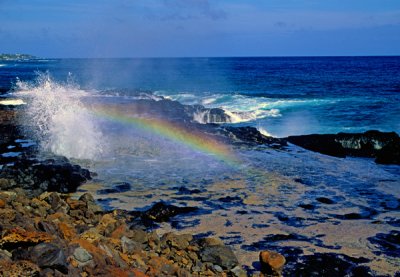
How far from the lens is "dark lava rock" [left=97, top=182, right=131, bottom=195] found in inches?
440

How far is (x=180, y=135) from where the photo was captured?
1903 centimetres

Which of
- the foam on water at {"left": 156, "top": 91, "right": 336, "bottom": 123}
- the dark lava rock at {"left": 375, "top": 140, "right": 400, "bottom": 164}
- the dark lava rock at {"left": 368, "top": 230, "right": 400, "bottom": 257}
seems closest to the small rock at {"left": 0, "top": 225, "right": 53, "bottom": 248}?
the dark lava rock at {"left": 368, "top": 230, "right": 400, "bottom": 257}

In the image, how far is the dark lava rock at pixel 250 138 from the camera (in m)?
18.2

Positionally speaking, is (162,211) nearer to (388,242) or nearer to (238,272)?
(238,272)

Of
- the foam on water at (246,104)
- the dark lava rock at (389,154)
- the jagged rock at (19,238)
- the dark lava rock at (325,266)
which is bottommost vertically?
the dark lava rock at (325,266)

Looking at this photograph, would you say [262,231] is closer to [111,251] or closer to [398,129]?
[111,251]

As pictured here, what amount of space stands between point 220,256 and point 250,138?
12257mm

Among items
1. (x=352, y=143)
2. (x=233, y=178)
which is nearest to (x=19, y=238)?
(x=233, y=178)

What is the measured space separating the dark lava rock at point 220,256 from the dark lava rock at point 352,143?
35.8ft

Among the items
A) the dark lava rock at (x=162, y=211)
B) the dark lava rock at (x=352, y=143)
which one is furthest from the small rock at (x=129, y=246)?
the dark lava rock at (x=352, y=143)

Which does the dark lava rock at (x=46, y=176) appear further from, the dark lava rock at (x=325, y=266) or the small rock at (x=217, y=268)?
the dark lava rock at (x=325, y=266)

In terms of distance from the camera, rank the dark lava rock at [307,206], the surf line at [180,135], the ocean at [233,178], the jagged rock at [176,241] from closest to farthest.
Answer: the jagged rock at [176,241] → the ocean at [233,178] → the dark lava rock at [307,206] → the surf line at [180,135]

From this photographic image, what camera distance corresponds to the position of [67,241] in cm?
535

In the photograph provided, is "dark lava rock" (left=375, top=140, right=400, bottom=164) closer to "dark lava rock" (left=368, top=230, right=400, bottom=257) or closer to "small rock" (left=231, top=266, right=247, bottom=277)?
"dark lava rock" (left=368, top=230, right=400, bottom=257)
